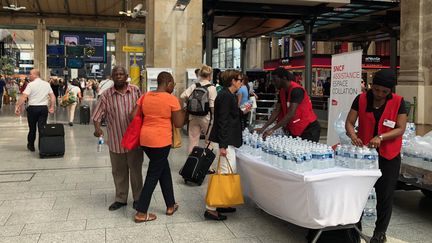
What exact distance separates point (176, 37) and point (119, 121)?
29.8ft

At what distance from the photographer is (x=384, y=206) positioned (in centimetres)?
424

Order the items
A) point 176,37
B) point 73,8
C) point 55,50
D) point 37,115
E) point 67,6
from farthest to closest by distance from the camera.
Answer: point 73,8
point 67,6
point 55,50
point 176,37
point 37,115

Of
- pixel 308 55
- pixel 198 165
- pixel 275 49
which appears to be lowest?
pixel 198 165

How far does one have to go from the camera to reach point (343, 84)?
757cm

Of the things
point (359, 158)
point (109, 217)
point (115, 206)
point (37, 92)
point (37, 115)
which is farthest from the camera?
point (37, 115)

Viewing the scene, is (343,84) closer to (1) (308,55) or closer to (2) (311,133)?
(2) (311,133)

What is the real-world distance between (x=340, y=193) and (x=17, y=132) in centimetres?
1232

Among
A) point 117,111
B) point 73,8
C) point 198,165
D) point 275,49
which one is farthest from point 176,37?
point 275,49

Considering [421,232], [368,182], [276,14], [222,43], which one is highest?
[222,43]

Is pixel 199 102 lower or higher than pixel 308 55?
lower

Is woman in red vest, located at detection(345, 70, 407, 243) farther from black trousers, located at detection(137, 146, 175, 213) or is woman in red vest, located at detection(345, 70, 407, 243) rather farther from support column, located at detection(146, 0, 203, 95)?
support column, located at detection(146, 0, 203, 95)

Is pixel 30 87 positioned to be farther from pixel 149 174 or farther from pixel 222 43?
pixel 222 43

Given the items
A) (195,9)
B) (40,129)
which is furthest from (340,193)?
(195,9)

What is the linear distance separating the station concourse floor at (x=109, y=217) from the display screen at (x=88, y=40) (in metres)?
25.7
